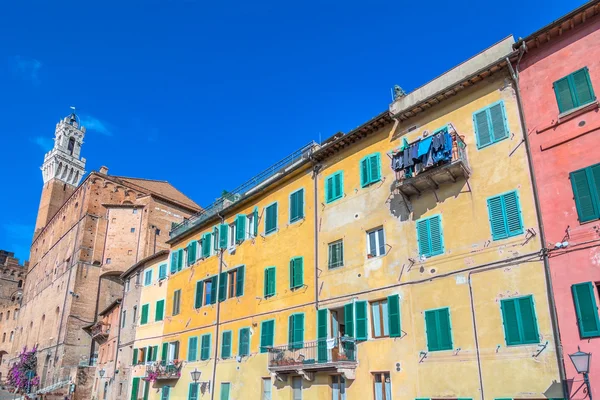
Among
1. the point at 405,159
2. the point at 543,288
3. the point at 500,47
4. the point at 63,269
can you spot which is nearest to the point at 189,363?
the point at 405,159

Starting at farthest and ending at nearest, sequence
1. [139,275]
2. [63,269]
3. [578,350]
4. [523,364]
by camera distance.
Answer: [63,269] → [139,275] → [523,364] → [578,350]

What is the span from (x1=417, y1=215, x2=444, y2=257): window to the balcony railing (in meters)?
4.60

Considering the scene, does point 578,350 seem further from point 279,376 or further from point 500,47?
point 279,376

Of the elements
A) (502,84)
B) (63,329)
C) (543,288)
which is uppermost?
(502,84)

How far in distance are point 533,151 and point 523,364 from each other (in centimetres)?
658

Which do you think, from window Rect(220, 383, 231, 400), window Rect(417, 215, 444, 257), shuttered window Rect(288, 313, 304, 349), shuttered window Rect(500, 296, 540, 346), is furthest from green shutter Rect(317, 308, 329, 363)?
window Rect(220, 383, 231, 400)

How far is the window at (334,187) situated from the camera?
74.0ft

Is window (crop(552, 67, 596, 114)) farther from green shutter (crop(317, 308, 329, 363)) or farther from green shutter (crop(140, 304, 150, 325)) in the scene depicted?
green shutter (crop(140, 304, 150, 325))

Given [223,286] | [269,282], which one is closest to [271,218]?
[269,282]

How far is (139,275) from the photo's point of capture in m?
38.1

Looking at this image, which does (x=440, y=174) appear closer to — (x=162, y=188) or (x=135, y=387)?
(x=135, y=387)

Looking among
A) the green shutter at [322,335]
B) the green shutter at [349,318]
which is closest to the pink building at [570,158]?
the green shutter at [349,318]

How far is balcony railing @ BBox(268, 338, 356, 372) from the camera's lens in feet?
62.1

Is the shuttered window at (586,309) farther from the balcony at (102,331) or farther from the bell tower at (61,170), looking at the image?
the bell tower at (61,170)
